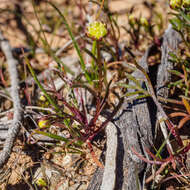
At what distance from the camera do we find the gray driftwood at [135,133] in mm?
1188

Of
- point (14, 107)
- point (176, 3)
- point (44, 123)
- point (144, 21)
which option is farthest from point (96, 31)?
point (144, 21)

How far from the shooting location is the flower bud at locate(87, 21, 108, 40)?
1228 millimetres

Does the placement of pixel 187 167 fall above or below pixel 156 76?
below

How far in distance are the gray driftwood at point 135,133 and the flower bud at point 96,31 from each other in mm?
502

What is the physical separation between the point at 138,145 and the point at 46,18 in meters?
2.12

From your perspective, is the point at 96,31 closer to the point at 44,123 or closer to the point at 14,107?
the point at 44,123

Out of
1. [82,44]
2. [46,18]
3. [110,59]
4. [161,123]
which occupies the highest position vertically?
[46,18]

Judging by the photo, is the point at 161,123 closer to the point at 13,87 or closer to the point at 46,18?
the point at 13,87

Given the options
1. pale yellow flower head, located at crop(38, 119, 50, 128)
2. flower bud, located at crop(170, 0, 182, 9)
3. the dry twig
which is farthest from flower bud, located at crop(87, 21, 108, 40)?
the dry twig

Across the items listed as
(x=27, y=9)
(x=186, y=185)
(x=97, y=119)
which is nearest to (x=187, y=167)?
(x=186, y=185)

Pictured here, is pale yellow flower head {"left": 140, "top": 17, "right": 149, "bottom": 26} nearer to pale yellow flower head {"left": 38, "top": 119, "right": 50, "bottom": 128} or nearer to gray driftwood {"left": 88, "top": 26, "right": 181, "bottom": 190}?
gray driftwood {"left": 88, "top": 26, "right": 181, "bottom": 190}

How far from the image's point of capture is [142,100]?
4.93 ft

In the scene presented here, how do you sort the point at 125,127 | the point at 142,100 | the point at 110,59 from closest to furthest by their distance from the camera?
the point at 125,127 < the point at 142,100 < the point at 110,59

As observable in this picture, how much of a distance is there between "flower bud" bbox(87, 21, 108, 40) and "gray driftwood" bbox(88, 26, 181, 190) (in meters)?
0.50
